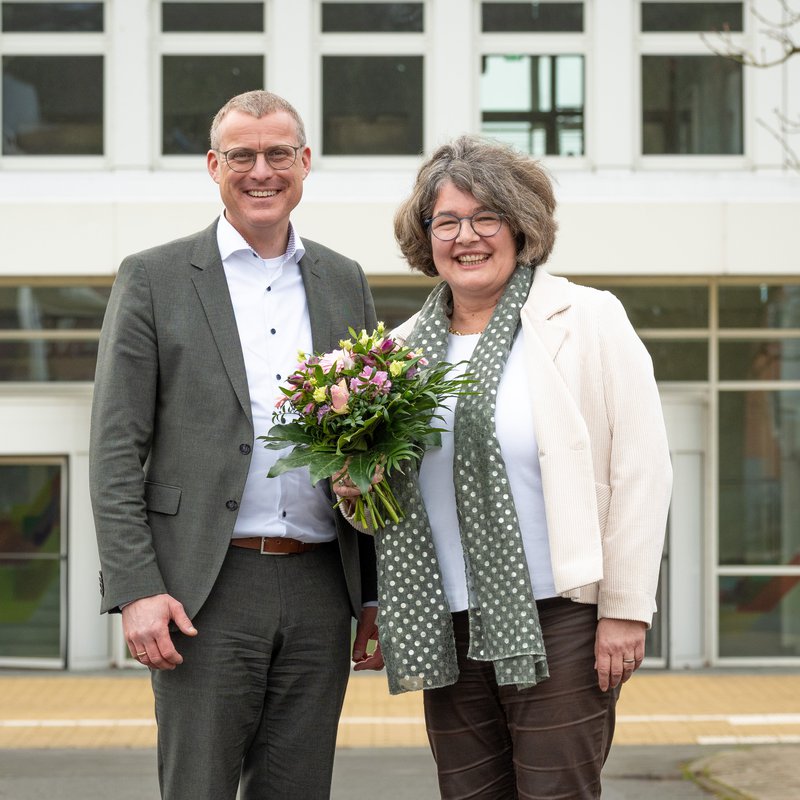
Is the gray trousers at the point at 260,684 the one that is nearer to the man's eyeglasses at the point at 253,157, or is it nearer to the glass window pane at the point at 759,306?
the man's eyeglasses at the point at 253,157

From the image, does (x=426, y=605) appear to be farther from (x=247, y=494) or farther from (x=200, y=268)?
(x=200, y=268)

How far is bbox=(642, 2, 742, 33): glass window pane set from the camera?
37.2ft

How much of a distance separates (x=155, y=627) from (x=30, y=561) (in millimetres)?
8450

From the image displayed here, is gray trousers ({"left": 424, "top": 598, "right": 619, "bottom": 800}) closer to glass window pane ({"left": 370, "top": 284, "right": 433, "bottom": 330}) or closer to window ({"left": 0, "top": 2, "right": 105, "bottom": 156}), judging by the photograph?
glass window pane ({"left": 370, "top": 284, "right": 433, "bottom": 330})

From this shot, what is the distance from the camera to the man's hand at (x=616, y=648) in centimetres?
342

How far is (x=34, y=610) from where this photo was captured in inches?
454

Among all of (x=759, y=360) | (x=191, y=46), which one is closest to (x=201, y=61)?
(x=191, y=46)

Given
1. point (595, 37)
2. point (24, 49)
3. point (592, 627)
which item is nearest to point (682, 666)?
point (595, 37)

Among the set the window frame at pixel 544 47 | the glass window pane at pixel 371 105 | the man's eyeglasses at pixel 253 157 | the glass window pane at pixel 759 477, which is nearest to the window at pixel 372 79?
the glass window pane at pixel 371 105

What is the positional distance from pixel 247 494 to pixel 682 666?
855 centimetres

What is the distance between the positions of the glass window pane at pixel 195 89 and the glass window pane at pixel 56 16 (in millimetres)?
674

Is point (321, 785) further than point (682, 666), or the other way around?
point (682, 666)

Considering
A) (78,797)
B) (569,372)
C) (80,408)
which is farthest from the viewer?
(80,408)

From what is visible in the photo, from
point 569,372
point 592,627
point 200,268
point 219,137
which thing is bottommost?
point 592,627
